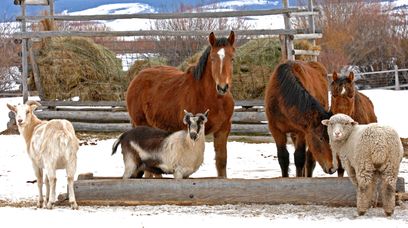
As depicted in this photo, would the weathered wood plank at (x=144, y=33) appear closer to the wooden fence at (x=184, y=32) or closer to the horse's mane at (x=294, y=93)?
the wooden fence at (x=184, y=32)

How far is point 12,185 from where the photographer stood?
1221 cm

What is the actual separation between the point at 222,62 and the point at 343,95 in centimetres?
154

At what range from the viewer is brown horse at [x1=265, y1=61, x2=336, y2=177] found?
9.79m

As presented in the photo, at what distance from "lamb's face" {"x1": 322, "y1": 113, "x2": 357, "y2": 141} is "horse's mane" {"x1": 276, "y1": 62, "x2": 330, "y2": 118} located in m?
0.59

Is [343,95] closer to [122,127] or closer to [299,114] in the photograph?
[299,114]

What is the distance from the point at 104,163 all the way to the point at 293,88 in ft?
17.9

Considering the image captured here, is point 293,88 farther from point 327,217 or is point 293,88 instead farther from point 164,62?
point 164,62

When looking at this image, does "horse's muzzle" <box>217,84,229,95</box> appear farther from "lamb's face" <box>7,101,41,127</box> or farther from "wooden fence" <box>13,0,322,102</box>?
"wooden fence" <box>13,0,322,102</box>

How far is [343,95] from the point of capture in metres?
10.3

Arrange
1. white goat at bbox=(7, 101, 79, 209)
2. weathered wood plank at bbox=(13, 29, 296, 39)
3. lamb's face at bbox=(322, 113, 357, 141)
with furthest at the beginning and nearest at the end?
1. weathered wood plank at bbox=(13, 29, 296, 39)
2. white goat at bbox=(7, 101, 79, 209)
3. lamb's face at bbox=(322, 113, 357, 141)

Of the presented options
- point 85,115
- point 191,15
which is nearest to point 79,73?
point 85,115

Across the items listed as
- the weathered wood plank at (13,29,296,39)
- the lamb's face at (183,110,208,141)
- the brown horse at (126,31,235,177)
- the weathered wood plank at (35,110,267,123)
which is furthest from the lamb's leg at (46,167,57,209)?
the weathered wood plank at (35,110,267,123)

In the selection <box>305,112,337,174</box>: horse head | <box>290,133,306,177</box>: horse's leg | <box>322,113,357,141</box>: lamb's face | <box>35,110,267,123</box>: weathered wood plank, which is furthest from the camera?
<box>35,110,267,123</box>: weathered wood plank

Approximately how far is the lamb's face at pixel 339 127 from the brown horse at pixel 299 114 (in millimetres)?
565
